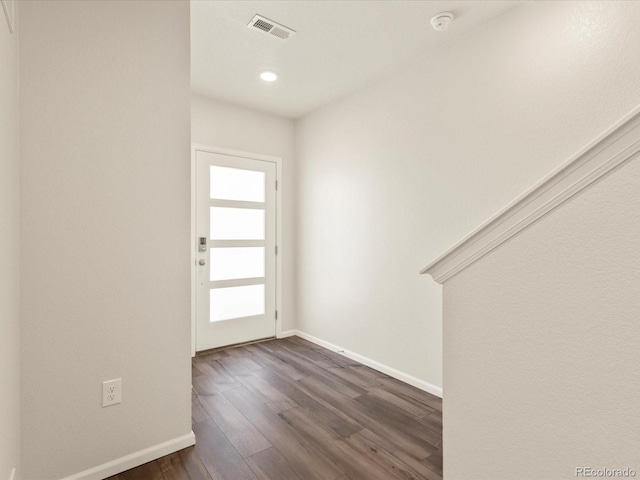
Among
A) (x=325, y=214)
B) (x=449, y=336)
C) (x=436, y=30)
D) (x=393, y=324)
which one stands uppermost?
(x=436, y=30)

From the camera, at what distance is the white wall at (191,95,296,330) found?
3547 mm

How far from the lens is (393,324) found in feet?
9.79

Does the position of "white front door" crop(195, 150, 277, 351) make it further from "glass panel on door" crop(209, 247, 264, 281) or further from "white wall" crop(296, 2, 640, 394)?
"white wall" crop(296, 2, 640, 394)

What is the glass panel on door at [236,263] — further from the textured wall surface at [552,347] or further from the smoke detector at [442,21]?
the textured wall surface at [552,347]

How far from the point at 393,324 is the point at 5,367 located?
2497mm

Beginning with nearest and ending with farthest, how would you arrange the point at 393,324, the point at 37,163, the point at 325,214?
the point at 37,163 → the point at 393,324 → the point at 325,214

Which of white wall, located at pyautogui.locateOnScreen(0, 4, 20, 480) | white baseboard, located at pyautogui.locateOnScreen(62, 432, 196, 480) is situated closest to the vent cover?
white wall, located at pyautogui.locateOnScreen(0, 4, 20, 480)

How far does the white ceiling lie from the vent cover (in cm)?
4

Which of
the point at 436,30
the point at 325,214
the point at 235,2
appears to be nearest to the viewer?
the point at 235,2

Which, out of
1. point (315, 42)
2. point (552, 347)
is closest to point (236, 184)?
point (315, 42)

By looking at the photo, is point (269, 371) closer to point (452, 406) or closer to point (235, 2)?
point (452, 406)

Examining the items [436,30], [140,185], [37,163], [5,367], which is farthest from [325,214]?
[5,367]

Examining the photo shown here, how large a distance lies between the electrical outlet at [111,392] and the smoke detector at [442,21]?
2809mm

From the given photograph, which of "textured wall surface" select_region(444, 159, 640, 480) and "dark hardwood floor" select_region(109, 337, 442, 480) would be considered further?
"dark hardwood floor" select_region(109, 337, 442, 480)
